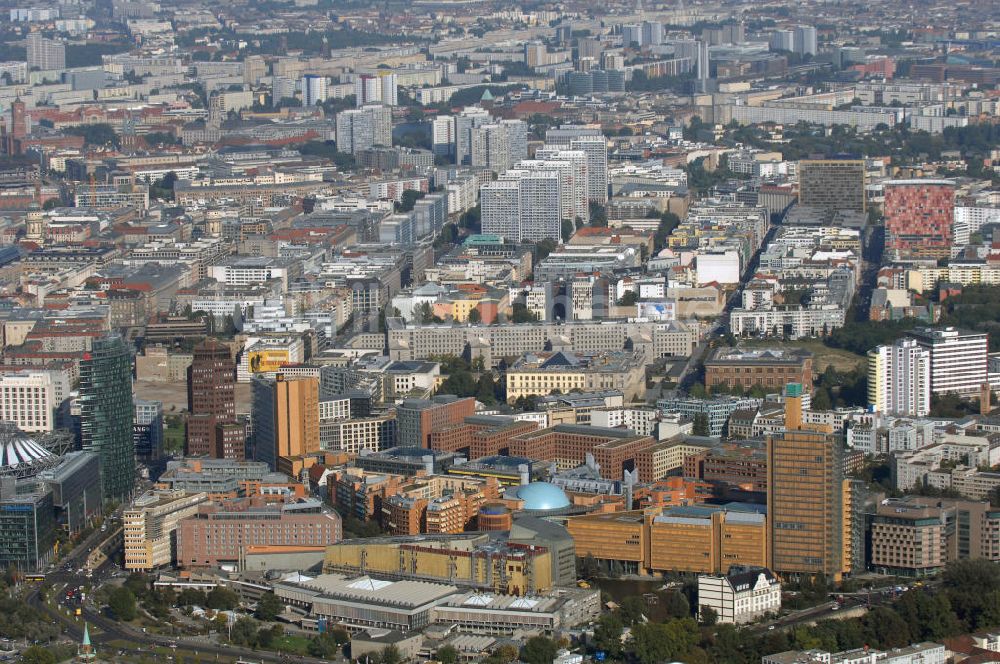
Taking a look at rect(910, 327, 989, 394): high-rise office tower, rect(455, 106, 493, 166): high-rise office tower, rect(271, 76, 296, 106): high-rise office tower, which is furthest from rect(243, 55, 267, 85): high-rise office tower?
rect(910, 327, 989, 394): high-rise office tower

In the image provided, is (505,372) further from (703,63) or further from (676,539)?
(703,63)

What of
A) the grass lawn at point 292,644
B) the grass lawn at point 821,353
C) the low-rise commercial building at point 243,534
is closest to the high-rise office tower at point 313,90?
the grass lawn at point 821,353

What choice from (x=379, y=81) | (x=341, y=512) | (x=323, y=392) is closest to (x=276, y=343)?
(x=323, y=392)

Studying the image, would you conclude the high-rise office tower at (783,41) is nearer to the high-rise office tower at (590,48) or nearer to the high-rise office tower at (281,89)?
the high-rise office tower at (590,48)

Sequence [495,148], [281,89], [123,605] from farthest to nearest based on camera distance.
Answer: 1. [281,89]
2. [495,148]
3. [123,605]

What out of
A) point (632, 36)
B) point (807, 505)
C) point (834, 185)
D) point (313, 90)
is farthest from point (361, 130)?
point (807, 505)

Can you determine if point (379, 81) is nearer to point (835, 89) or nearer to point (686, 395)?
point (835, 89)
